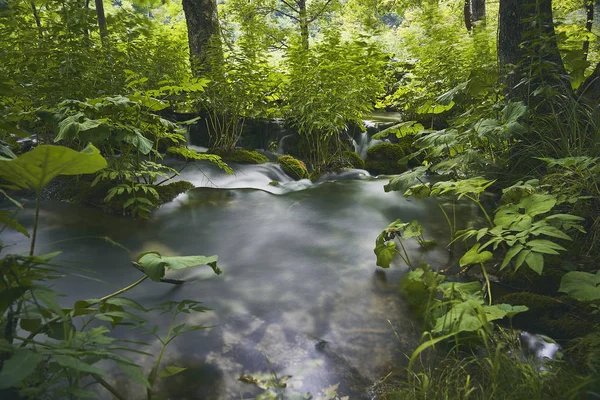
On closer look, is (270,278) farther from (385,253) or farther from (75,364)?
(75,364)

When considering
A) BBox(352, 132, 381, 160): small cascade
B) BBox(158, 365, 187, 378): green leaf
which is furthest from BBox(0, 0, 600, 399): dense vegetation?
BBox(352, 132, 381, 160): small cascade

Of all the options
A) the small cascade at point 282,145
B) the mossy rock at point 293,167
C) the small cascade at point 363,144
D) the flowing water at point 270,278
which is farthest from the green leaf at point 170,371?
the small cascade at point 363,144

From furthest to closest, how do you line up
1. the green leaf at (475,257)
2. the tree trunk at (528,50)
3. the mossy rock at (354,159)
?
1. the mossy rock at (354,159)
2. the tree trunk at (528,50)
3. the green leaf at (475,257)

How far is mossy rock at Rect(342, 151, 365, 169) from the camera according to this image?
22.0 feet

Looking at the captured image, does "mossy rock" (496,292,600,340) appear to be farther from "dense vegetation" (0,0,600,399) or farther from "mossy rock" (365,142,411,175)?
"mossy rock" (365,142,411,175)

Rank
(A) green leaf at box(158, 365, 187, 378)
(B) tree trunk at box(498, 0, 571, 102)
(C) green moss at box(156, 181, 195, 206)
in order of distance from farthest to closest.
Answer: (C) green moss at box(156, 181, 195, 206)
(B) tree trunk at box(498, 0, 571, 102)
(A) green leaf at box(158, 365, 187, 378)

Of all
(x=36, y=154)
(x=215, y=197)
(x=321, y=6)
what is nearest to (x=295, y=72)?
(x=215, y=197)

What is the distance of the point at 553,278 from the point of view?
109 inches

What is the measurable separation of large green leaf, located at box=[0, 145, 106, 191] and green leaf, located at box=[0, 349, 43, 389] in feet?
1.94

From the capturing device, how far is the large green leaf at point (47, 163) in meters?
1.42

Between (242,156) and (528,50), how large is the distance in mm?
4217

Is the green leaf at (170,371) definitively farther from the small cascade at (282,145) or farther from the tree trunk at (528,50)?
the small cascade at (282,145)

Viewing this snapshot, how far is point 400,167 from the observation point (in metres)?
6.77

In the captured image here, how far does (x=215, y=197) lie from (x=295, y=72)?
221cm
